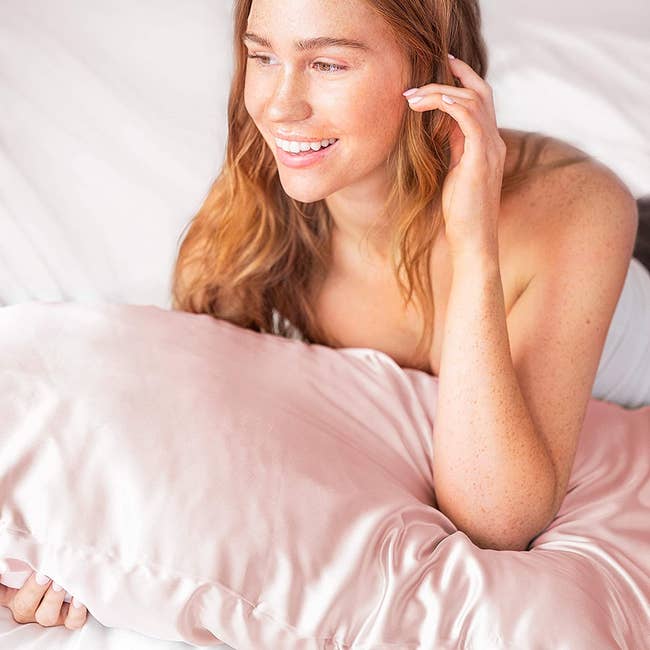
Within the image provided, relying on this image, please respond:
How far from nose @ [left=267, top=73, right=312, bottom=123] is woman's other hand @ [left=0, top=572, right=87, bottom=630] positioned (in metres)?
0.61

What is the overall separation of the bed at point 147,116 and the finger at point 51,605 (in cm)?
56

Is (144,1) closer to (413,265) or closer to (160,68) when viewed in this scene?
(160,68)

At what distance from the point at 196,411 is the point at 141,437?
81 millimetres

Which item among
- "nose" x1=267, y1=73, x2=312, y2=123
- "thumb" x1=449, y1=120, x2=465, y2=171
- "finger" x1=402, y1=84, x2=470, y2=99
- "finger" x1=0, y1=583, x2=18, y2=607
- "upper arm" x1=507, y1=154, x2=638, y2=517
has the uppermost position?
"finger" x1=402, y1=84, x2=470, y2=99

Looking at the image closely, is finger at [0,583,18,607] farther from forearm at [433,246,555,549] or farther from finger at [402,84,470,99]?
finger at [402,84,470,99]

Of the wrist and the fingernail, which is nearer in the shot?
the fingernail

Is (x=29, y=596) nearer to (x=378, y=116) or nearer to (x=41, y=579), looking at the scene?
(x=41, y=579)

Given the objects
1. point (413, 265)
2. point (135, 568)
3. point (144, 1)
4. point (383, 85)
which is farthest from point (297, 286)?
point (144, 1)

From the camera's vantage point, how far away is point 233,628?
1.06 meters

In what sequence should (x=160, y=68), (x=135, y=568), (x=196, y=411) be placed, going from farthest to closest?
(x=160, y=68) → (x=196, y=411) → (x=135, y=568)

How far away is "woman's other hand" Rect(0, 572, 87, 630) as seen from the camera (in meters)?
1.14

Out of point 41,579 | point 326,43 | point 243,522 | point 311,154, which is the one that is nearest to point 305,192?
point 311,154

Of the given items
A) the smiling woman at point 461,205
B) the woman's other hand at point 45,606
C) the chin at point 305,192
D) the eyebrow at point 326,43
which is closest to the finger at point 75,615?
the woman's other hand at point 45,606

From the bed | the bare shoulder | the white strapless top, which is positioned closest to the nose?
the bare shoulder
